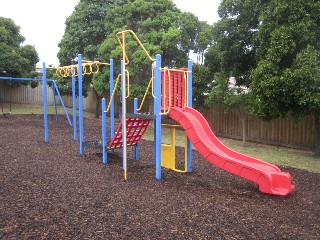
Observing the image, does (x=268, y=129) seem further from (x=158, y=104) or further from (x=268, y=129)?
(x=158, y=104)

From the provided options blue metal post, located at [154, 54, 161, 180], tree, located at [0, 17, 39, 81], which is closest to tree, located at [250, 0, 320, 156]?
blue metal post, located at [154, 54, 161, 180]

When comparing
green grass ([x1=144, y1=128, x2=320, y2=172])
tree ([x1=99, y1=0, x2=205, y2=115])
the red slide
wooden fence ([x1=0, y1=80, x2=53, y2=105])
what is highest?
tree ([x1=99, y1=0, x2=205, y2=115])

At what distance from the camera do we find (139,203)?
17.8 ft

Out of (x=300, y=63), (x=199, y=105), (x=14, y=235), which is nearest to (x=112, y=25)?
(x=199, y=105)

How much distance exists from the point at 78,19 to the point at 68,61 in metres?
2.65

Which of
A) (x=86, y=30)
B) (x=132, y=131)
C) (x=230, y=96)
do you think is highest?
(x=86, y=30)

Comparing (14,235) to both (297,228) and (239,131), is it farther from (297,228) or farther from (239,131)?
(239,131)

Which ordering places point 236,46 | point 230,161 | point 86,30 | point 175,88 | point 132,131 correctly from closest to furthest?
point 230,161, point 175,88, point 132,131, point 236,46, point 86,30

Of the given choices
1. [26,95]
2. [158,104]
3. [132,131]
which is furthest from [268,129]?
[26,95]

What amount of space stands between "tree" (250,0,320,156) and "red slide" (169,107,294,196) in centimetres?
333

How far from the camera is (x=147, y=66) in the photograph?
15625mm

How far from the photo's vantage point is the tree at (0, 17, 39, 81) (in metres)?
23.2

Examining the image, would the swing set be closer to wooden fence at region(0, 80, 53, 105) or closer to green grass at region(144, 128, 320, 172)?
green grass at region(144, 128, 320, 172)

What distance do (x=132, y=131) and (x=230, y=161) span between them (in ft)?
9.78
